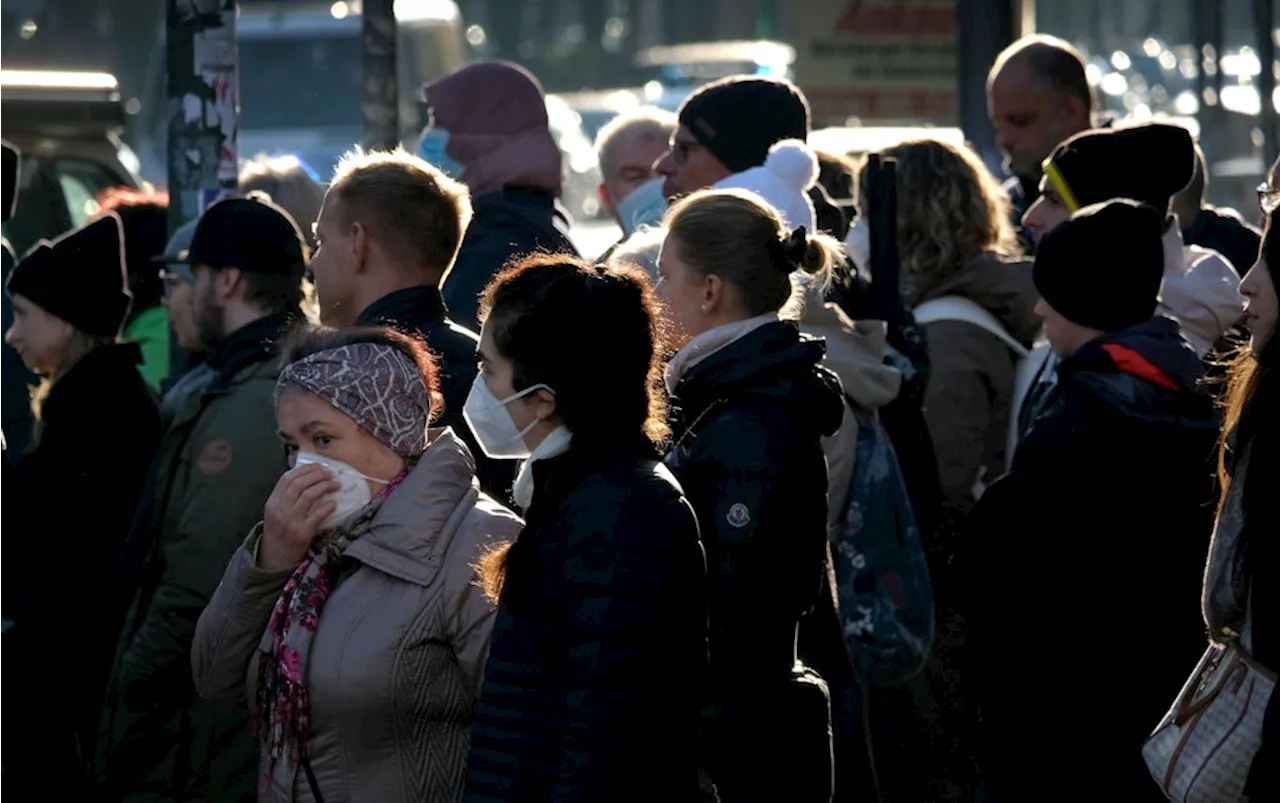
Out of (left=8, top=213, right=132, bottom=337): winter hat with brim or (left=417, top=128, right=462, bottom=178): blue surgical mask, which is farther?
(left=417, top=128, right=462, bottom=178): blue surgical mask

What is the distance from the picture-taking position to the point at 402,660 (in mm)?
4129

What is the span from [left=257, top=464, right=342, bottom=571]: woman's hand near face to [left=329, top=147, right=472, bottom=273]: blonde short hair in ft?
3.70

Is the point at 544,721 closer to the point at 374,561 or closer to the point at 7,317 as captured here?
the point at 374,561

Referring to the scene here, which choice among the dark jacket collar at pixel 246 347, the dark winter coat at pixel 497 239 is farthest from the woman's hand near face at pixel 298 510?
the dark winter coat at pixel 497 239

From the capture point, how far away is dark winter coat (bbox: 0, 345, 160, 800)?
5992mm

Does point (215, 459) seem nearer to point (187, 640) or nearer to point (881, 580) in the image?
point (187, 640)

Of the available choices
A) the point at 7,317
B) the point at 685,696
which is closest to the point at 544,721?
the point at 685,696

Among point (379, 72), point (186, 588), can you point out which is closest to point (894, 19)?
point (379, 72)

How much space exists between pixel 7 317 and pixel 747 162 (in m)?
3.00

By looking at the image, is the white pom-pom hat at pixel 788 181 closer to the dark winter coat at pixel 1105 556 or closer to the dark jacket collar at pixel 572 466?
the dark winter coat at pixel 1105 556

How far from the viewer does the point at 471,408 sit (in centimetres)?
409

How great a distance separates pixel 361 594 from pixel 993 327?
3042 mm

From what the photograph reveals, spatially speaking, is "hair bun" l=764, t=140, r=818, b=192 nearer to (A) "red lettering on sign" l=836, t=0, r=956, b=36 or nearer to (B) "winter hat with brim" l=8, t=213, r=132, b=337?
(B) "winter hat with brim" l=8, t=213, r=132, b=337

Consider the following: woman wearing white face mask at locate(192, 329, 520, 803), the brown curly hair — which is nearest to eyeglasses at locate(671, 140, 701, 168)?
the brown curly hair
